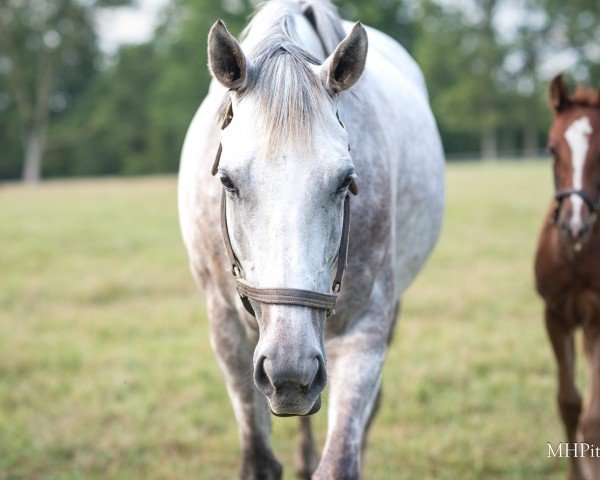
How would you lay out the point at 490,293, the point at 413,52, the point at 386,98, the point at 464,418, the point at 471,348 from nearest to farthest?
the point at 386,98
the point at 464,418
the point at 471,348
the point at 490,293
the point at 413,52

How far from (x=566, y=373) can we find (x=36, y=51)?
3476 cm

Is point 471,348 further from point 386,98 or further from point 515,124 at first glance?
point 515,124

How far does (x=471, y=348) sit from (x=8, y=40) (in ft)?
106

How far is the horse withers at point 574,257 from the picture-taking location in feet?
10.8

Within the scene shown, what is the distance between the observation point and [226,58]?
6.48 ft

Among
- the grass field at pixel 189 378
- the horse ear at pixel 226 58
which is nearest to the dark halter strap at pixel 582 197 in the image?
the grass field at pixel 189 378

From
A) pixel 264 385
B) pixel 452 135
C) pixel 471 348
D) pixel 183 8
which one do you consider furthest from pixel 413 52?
pixel 264 385

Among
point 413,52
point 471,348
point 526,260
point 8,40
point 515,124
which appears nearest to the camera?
point 471,348

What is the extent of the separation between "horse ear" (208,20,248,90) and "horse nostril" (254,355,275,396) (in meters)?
0.82

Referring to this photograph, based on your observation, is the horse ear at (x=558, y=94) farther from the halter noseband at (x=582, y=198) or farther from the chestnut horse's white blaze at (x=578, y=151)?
the halter noseband at (x=582, y=198)

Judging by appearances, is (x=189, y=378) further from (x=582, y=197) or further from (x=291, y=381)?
(x=291, y=381)

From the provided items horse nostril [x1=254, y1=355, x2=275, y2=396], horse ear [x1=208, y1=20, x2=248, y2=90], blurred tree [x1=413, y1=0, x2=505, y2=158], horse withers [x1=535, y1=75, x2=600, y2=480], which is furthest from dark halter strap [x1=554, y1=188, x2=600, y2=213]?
→ blurred tree [x1=413, y1=0, x2=505, y2=158]

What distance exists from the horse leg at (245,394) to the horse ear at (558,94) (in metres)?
2.15

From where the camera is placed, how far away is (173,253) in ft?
34.1
